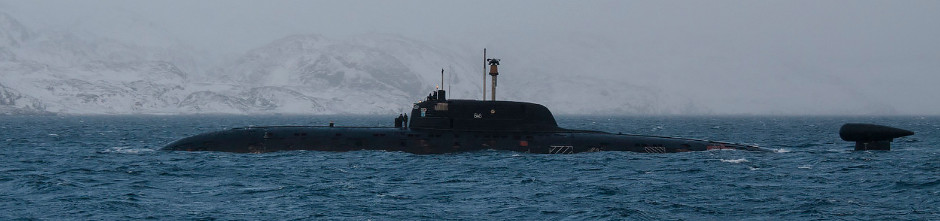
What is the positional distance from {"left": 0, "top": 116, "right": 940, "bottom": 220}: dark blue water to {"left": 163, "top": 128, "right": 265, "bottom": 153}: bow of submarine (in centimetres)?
227

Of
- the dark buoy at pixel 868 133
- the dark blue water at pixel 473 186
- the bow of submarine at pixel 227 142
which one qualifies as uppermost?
the dark buoy at pixel 868 133

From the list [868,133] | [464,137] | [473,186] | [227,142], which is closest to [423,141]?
[464,137]

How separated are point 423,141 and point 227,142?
32.6 ft

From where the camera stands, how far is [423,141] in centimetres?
4609

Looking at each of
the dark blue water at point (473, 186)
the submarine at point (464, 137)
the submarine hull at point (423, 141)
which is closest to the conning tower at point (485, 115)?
the submarine at point (464, 137)

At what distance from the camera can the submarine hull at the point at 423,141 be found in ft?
150

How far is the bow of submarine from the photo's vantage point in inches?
1865

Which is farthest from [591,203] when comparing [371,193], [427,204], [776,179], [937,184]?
[937,184]

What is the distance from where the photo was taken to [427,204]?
27.0 meters

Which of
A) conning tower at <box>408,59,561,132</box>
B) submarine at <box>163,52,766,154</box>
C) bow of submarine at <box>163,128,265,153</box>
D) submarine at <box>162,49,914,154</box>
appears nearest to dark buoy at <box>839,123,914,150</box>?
submarine at <box>162,49,914,154</box>

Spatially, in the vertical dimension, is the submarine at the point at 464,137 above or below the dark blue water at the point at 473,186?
above

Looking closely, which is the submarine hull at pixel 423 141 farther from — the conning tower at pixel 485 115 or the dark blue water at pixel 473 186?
the dark blue water at pixel 473 186

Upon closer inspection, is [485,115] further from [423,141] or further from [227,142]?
[227,142]

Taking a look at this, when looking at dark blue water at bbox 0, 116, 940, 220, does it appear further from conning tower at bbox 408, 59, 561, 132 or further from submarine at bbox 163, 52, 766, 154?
conning tower at bbox 408, 59, 561, 132
